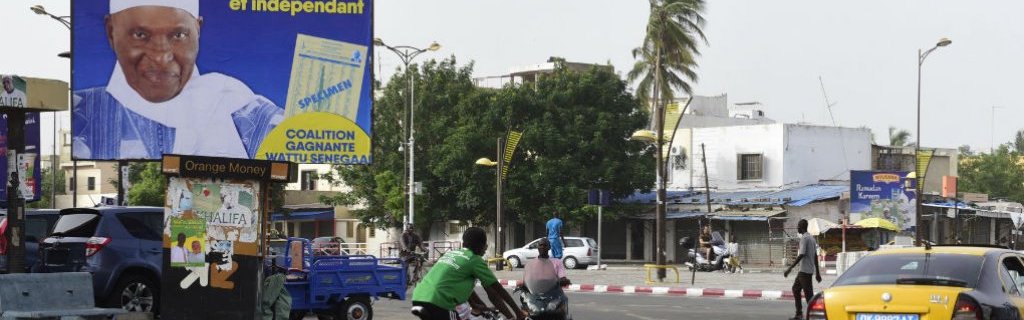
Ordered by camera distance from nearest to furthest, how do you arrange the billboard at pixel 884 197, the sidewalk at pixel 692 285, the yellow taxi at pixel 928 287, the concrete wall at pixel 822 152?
the yellow taxi at pixel 928 287, the sidewalk at pixel 692 285, the billboard at pixel 884 197, the concrete wall at pixel 822 152

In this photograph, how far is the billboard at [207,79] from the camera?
23.7 metres

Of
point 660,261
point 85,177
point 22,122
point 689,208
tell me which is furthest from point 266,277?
point 85,177

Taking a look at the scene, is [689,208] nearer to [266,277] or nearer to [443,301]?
[266,277]

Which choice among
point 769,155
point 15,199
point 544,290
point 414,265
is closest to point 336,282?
point 544,290

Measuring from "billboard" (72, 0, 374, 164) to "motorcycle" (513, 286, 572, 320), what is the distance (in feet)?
30.4

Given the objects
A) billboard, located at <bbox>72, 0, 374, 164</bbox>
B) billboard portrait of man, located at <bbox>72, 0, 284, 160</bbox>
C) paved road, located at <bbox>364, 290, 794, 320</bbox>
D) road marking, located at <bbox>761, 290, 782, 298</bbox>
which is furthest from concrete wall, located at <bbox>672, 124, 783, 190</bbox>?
billboard portrait of man, located at <bbox>72, 0, 284, 160</bbox>

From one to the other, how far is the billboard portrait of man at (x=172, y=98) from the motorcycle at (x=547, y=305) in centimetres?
950

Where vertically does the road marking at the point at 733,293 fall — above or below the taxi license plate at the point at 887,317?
below

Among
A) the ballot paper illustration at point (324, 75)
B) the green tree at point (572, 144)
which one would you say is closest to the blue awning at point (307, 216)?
the green tree at point (572, 144)

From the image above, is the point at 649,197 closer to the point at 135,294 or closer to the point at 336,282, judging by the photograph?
the point at 336,282

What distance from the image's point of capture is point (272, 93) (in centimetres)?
2397

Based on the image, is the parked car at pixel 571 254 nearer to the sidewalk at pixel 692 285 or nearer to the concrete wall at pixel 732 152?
the sidewalk at pixel 692 285

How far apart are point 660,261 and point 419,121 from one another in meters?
28.4

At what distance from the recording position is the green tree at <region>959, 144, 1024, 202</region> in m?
90.1
